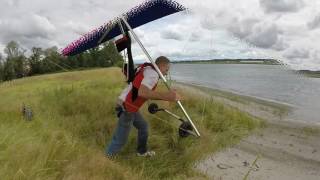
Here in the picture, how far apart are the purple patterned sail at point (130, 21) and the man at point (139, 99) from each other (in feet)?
2.89

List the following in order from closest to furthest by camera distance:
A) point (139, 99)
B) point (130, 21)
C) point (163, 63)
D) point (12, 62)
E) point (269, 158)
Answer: point (139, 99) < point (163, 63) < point (130, 21) < point (269, 158) < point (12, 62)

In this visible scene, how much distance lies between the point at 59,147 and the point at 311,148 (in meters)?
6.19

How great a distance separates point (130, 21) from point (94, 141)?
2453mm

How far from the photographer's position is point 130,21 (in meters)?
7.95

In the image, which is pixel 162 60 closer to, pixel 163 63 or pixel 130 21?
pixel 163 63

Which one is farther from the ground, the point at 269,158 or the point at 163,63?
the point at 163,63

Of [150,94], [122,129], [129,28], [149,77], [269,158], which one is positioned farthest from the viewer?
[269,158]

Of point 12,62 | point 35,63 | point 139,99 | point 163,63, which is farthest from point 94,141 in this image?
point 12,62

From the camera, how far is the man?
6.61m

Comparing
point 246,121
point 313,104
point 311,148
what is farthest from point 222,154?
point 313,104

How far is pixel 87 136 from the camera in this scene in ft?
29.4

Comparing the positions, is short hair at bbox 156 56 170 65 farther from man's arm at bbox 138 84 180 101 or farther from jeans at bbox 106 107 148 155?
jeans at bbox 106 107 148 155

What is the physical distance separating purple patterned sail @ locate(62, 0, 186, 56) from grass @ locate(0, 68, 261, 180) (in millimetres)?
1588

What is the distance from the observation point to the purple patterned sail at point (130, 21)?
7.33 m
